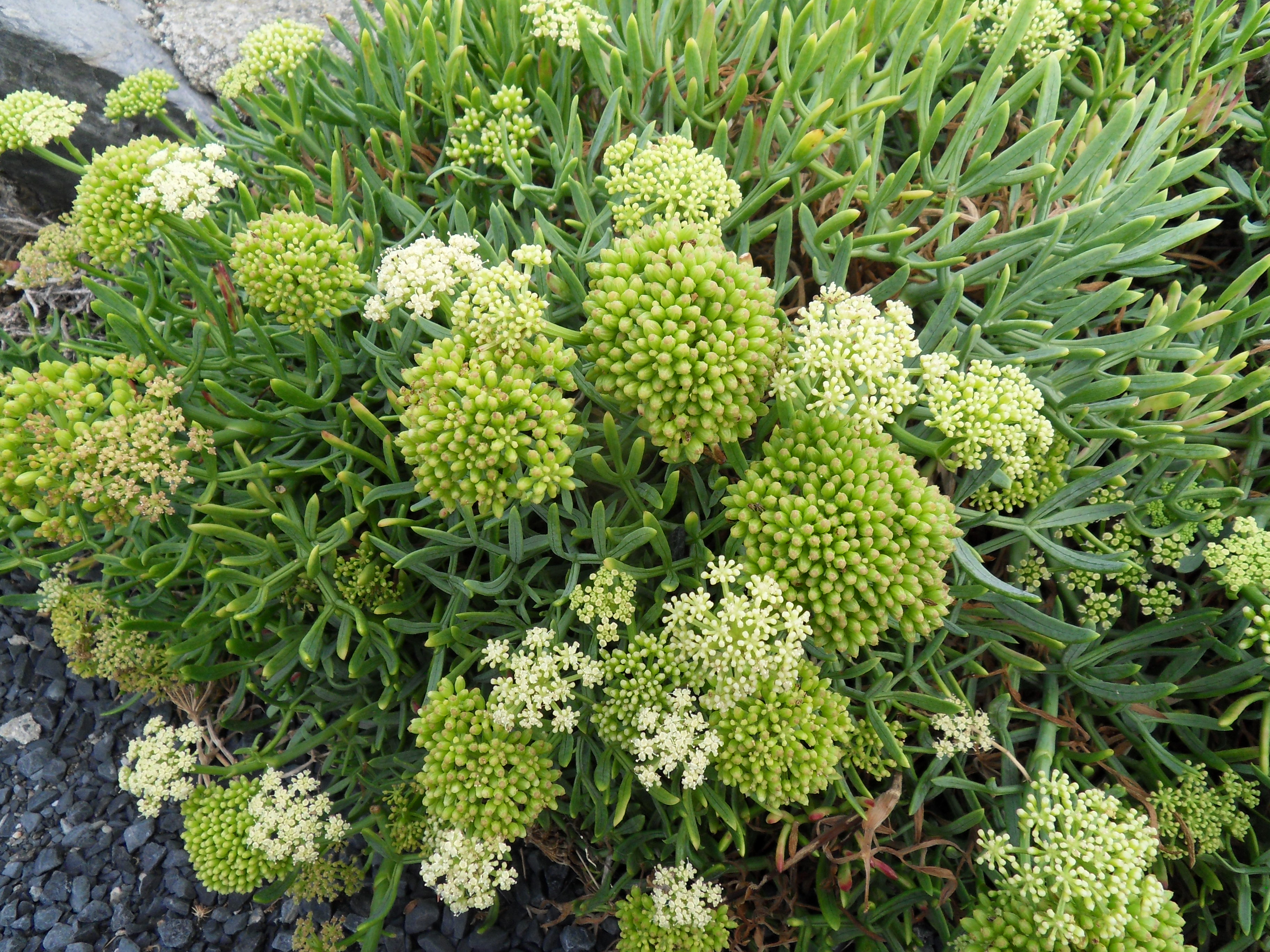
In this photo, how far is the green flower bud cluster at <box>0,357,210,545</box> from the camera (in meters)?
2.31

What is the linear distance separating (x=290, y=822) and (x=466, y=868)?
2.38 feet

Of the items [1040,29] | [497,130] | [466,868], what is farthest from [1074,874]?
[497,130]

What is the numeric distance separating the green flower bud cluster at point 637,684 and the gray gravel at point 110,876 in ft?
4.04

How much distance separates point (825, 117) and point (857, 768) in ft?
8.16

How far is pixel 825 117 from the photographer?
103 inches

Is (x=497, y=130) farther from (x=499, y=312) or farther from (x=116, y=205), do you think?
(x=116, y=205)

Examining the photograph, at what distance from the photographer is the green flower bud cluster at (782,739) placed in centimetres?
236

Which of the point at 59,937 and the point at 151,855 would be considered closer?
the point at 59,937

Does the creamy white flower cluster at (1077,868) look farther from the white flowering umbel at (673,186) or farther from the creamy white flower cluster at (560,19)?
the creamy white flower cluster at (560,19)

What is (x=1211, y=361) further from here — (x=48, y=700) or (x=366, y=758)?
(x=48, y=700)

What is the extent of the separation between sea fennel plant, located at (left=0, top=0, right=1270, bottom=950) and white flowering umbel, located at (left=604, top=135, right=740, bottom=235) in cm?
2

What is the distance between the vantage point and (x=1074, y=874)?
7.15 ft

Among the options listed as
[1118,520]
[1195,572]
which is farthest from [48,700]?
[1195,572]

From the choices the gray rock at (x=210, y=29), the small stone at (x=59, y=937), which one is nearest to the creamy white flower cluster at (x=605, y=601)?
the small stone at (x=59, y=937)
